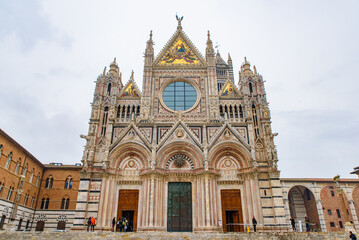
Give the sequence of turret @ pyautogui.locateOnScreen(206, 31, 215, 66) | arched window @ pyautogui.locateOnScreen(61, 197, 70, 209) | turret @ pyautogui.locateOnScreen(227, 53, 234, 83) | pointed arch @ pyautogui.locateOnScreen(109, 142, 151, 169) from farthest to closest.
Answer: turret @ pyautogui.locateOnScreen(227, 53, 234, 83)
arched window @ pyautogui.locateOnScreen(61, 197, 70, 209)
turret @ pyautogui.locateOnScreen(206, 31, 215, 66)
pointed arch @ pyautogui.locateOnScreen(109, 142, 151, 169)

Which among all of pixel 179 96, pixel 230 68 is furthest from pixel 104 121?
pixel 230 68

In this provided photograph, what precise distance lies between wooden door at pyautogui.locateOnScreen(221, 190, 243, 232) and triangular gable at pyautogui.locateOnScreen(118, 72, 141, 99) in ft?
42.0

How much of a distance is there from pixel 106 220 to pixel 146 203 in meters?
3.42

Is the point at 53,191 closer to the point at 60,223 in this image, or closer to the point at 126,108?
the point at 60,223

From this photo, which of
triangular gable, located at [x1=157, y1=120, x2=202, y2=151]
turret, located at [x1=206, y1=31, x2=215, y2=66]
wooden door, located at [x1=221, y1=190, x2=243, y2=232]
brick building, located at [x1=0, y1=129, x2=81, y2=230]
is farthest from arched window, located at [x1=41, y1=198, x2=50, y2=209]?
turret, located at [x1=206, y1=31, x2=215, y2=66]

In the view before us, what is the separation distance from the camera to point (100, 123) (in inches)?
973

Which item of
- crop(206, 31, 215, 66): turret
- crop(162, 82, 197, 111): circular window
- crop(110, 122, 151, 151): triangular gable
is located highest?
crop(206, 31, 215, 66): turret

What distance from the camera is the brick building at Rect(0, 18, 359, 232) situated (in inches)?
836

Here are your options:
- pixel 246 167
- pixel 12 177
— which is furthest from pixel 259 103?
pixel 12 177

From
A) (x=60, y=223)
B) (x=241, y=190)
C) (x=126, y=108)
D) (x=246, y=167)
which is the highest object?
(x=126, y=108)

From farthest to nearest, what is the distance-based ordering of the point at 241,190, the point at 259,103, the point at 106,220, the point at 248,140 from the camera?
the point at 259,103, the point at 248,140, the point at 241,190, the point at 106,220

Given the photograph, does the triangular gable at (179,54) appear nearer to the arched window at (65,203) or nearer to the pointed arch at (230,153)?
the pointed arch at (230,153)

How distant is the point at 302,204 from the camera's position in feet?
112

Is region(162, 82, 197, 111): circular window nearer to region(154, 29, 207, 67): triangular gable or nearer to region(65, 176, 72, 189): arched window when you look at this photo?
region(154, 29, 207, 67): triangular gable
